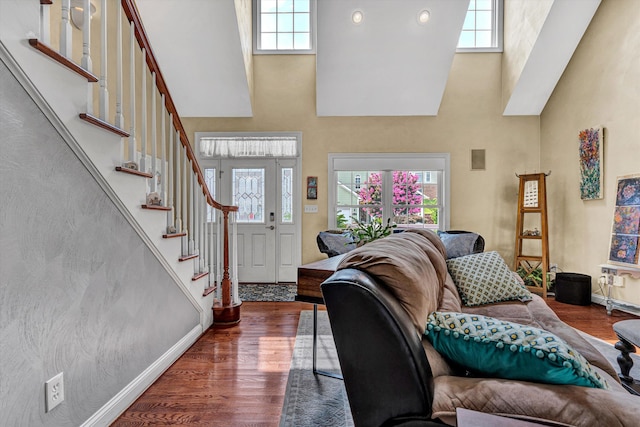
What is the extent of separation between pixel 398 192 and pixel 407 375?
14.2ft

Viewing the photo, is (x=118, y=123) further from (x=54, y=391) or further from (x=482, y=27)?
(x=482, y=27)

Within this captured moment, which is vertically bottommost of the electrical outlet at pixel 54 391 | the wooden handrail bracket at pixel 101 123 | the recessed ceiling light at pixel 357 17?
the electrical outlet at pixel 54 391

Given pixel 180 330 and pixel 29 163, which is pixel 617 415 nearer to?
pixel 29 163

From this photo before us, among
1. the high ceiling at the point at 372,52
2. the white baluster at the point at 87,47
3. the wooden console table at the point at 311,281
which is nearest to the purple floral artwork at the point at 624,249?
the high ceiling at the point at 372,52

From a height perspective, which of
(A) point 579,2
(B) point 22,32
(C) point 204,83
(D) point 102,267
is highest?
(A) point 579,2

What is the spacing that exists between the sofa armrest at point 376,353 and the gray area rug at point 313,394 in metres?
0.85

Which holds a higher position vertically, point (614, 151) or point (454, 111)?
point (454, 111)

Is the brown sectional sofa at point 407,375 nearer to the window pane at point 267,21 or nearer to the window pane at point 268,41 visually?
the window pane at point 268,41

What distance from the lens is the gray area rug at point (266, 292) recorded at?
13.6 ft

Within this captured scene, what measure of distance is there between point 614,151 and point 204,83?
16.6ft

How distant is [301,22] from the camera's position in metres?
5.05

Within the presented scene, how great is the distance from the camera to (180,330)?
2.47m

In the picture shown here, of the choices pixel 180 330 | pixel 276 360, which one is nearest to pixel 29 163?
pixel 180 330

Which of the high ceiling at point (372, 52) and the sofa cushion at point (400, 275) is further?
the high ceiling at point (372, 52)
